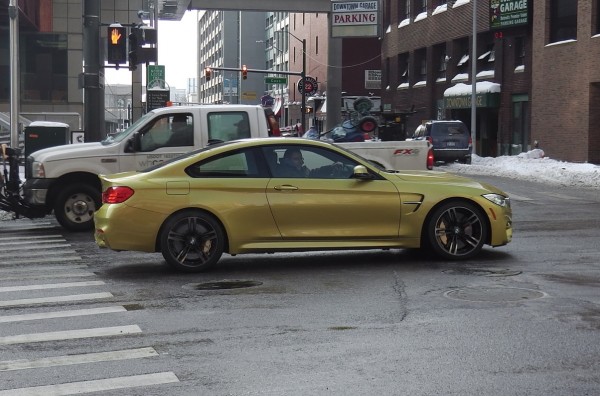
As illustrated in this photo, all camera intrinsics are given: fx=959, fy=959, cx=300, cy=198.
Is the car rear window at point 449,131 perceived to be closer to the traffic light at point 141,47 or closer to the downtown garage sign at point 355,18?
the downtown garage sign at point 355,18

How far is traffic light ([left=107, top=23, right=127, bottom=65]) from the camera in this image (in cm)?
2255

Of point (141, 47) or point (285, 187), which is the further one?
point (141, 47)

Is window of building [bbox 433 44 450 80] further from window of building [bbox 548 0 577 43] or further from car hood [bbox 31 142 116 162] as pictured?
car hood [bbox 31 142 116 162]

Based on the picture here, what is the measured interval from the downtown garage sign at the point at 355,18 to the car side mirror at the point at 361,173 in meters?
29.6

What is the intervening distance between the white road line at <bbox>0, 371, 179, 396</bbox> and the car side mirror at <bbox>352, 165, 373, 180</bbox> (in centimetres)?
506

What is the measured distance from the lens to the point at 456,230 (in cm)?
1142

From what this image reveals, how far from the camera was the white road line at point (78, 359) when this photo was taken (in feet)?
22.2

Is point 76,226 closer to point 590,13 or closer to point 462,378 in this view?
point 462,378

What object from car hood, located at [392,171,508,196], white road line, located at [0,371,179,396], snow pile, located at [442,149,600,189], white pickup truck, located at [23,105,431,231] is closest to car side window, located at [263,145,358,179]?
car hood, located at [392,171,508,196]

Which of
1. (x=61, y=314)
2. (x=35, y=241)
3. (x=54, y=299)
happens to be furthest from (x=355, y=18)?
(x=61, y=314)

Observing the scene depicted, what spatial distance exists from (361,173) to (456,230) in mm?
1380

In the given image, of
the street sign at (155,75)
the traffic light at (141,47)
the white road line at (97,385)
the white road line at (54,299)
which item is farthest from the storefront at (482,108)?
the white road line at (97,385)

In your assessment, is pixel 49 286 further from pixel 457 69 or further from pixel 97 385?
pixel 457 69

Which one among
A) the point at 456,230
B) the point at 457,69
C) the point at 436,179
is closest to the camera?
the point at 456,230
